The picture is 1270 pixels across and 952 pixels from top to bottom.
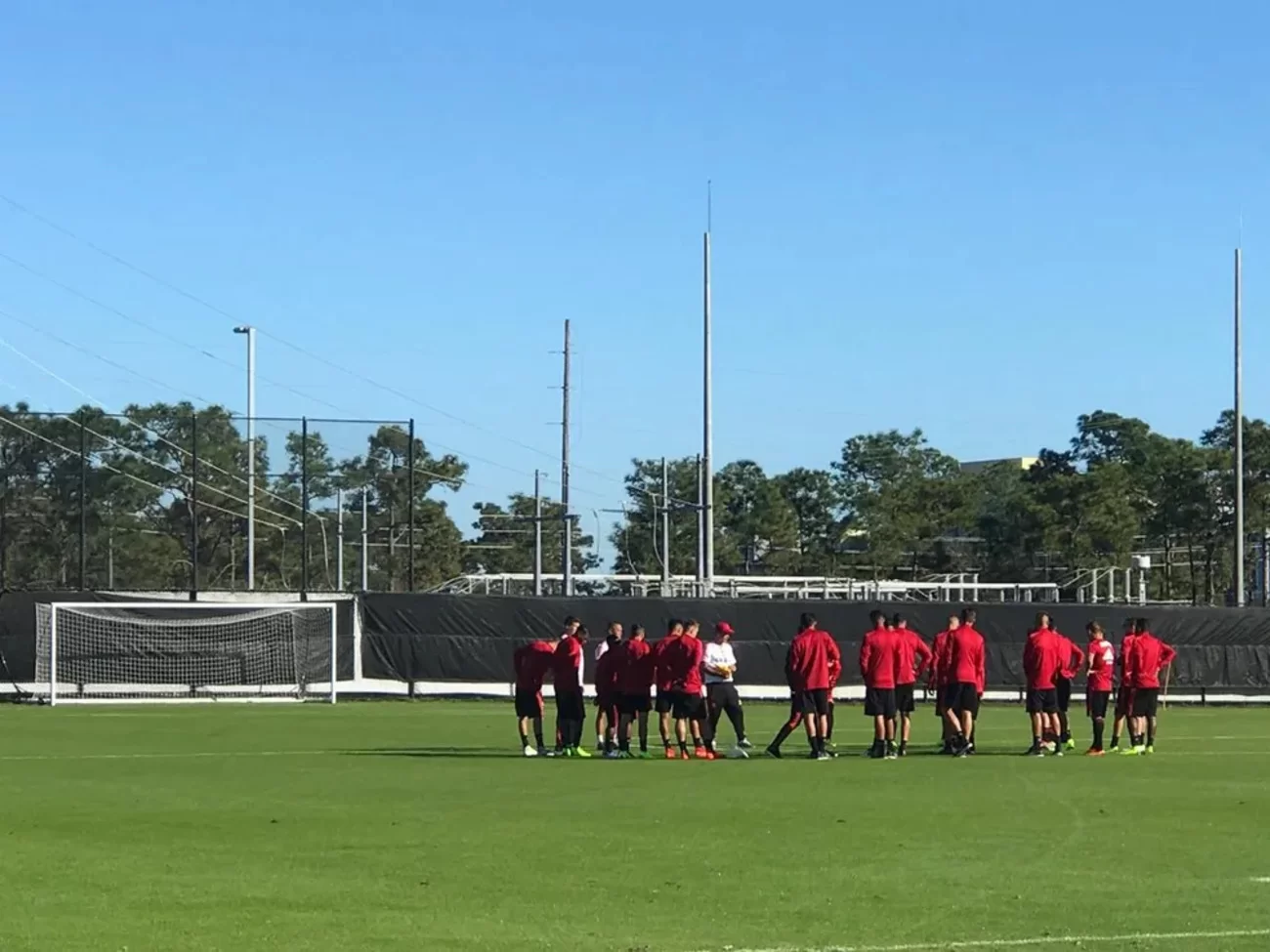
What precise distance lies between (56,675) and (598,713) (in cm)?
1945

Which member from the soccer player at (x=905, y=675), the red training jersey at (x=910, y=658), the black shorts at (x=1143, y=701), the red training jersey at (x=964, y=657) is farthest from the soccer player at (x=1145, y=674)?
the soccer player at (x=905, y=675)

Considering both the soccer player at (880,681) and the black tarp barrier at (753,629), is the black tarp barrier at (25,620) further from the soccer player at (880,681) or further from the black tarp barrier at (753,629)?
the soccer player at (880,681)

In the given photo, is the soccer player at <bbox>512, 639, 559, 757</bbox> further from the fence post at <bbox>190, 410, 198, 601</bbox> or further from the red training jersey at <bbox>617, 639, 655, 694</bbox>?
the fence post at <bbox>190, 410, 198, 601</bbox>

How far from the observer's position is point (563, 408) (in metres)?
60.3

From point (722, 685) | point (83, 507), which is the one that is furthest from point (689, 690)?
point (83, 507)

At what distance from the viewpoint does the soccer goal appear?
42.0m

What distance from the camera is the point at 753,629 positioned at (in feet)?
147

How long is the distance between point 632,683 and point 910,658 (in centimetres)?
363

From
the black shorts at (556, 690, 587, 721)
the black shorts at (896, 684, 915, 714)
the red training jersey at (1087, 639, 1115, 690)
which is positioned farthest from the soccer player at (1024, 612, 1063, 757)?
the black shorts at (556, 690, 587, 721)

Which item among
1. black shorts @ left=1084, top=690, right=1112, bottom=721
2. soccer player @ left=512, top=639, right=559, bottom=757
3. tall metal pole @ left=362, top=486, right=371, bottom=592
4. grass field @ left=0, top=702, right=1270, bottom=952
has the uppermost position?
tall metal pole @ left=362, top=486, right=371, bottom=592

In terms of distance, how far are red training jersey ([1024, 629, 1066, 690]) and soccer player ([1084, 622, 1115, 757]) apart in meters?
0.64

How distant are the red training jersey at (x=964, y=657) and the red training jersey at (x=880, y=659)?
727 mm

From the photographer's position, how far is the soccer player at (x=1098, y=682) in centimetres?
2609

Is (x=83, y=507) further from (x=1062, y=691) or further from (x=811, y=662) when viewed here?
(x=1062, y=691)
